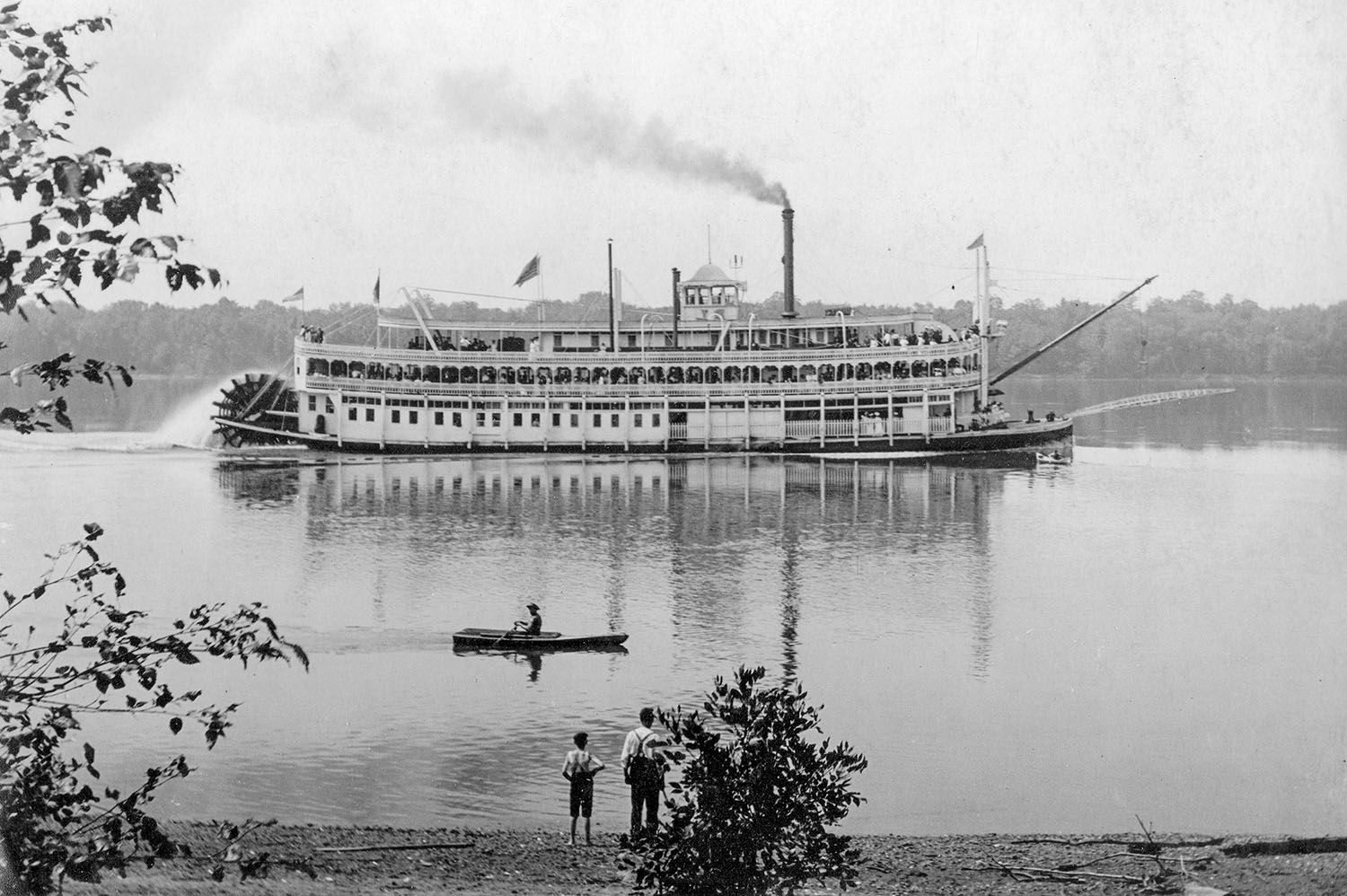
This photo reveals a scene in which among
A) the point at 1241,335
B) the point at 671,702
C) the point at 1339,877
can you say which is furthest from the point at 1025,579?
the point at 1241,335

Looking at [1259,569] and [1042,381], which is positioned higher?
[1042,381]

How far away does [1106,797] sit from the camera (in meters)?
10.3

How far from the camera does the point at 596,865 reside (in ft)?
27.7

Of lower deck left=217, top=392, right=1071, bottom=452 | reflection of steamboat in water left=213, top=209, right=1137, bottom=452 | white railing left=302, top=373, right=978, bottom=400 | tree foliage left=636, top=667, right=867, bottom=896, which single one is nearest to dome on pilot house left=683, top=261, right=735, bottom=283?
reflection of steamboat in water left=213, top=209, right=1137, bottom=452

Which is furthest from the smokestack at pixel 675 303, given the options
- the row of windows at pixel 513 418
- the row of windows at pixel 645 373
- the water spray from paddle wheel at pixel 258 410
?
the water spray from paddle wheel at pixel 258 410

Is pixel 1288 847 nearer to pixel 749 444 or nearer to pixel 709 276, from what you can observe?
pixel 749 444

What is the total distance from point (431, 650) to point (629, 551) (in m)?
5.27

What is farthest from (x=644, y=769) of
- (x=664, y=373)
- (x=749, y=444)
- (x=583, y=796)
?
(x=664, y=373)

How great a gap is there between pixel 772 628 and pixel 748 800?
7382 mm

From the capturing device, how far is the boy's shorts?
338 inches

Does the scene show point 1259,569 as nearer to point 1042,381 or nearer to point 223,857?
point 223,857

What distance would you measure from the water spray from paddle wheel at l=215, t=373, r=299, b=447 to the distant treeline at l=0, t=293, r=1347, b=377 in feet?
6.71

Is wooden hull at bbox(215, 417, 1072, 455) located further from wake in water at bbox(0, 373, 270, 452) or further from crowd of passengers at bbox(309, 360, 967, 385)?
crowd of passengers at bbox(309, 360, 967, 385)

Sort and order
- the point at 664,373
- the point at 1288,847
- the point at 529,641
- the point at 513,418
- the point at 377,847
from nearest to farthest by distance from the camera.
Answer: the point at 377,847, the point at 1288,847, the point at 529,641, the point at 513,418, the point at 664,373
